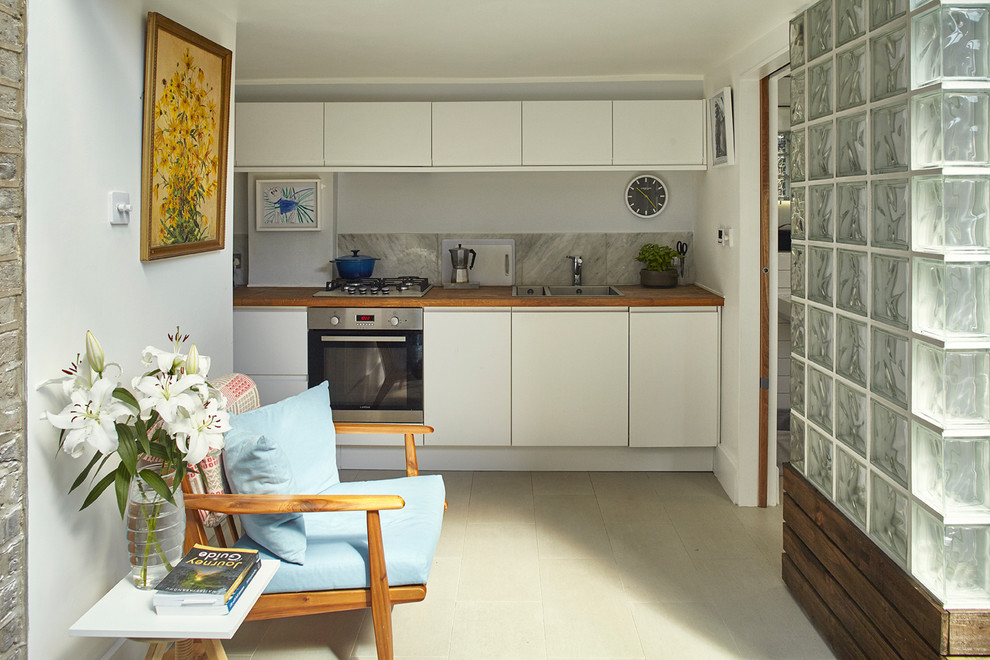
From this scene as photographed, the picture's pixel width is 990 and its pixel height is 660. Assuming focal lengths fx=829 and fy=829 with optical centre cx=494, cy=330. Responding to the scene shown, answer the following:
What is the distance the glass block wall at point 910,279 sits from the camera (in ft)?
6.89

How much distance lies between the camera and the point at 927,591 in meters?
2.20

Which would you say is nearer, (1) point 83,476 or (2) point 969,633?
(2) point 969,633

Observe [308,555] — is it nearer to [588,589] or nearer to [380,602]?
[380,602]

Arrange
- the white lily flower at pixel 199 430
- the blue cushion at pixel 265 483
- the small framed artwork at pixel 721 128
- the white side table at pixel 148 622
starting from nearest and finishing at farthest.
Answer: the white side table at pixel 148 622 → the white lily flower at pixel 199 430 → the blue cushion at pixel 265 483 → the small framed artwork at pixel 721 128

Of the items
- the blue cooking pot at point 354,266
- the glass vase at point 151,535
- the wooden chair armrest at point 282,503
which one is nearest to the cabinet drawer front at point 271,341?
the blue cooking pot at point 354,266

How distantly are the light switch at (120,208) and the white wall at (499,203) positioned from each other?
270 cm

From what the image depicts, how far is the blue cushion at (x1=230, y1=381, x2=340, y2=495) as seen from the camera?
2818 mm

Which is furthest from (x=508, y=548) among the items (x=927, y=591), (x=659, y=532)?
(x=927, y=591)

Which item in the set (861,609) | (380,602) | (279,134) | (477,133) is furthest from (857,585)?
(279,134)

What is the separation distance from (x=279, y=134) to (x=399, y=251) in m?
1.04

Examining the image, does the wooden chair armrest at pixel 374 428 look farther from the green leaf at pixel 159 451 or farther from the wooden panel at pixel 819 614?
the wooden panel at pixel 819 614

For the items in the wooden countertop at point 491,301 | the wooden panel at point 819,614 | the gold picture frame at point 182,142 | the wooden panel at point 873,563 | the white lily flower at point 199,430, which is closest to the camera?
the wooden panel at point 873,563

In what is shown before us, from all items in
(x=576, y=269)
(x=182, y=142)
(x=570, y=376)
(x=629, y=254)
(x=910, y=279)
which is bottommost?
(x=570, y=376)

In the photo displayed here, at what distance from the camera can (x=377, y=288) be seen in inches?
190
